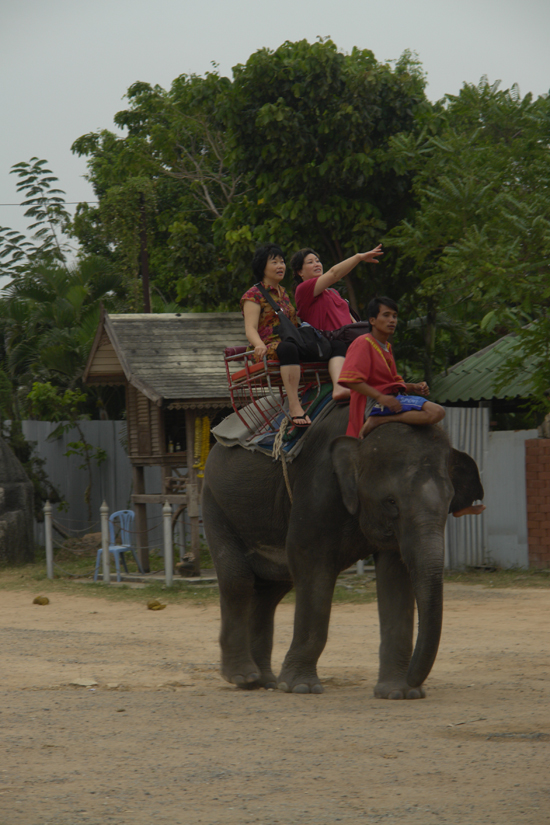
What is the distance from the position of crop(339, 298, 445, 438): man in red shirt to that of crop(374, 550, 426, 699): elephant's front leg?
839 millimetres

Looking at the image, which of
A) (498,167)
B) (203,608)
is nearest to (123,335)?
(203,608)

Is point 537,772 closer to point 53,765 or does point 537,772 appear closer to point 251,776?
point 251,776

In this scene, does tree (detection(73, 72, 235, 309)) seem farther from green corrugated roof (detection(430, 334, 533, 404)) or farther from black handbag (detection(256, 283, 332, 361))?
black handbag (detection(256, 283, 332, 361))

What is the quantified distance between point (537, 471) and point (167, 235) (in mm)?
18038

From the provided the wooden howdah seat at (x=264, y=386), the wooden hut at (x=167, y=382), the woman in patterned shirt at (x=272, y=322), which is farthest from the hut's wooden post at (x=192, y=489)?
the woman in patterned shirt at (x=272, y=322)

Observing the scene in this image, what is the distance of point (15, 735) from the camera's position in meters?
5.14

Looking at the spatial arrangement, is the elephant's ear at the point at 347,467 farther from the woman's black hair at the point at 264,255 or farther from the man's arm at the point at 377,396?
the woman's black hair at the point at 264,255

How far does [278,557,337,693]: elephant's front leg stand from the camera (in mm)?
6109

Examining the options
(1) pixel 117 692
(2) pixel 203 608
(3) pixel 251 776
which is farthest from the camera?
(2) pixel 203 608

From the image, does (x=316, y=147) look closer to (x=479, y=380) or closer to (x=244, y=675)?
(x=479, y=380)

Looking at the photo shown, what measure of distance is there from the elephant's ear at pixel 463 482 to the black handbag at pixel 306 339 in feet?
3.65

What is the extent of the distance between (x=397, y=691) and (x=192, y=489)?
Result: 8351 mm

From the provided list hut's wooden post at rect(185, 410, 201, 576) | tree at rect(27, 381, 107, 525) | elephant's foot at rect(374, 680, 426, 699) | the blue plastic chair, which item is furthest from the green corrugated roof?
elephant's foot at rect(374, 680, 426, 699)

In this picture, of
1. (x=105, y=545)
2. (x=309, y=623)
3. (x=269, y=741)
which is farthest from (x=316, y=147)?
(x=269, y=741)
